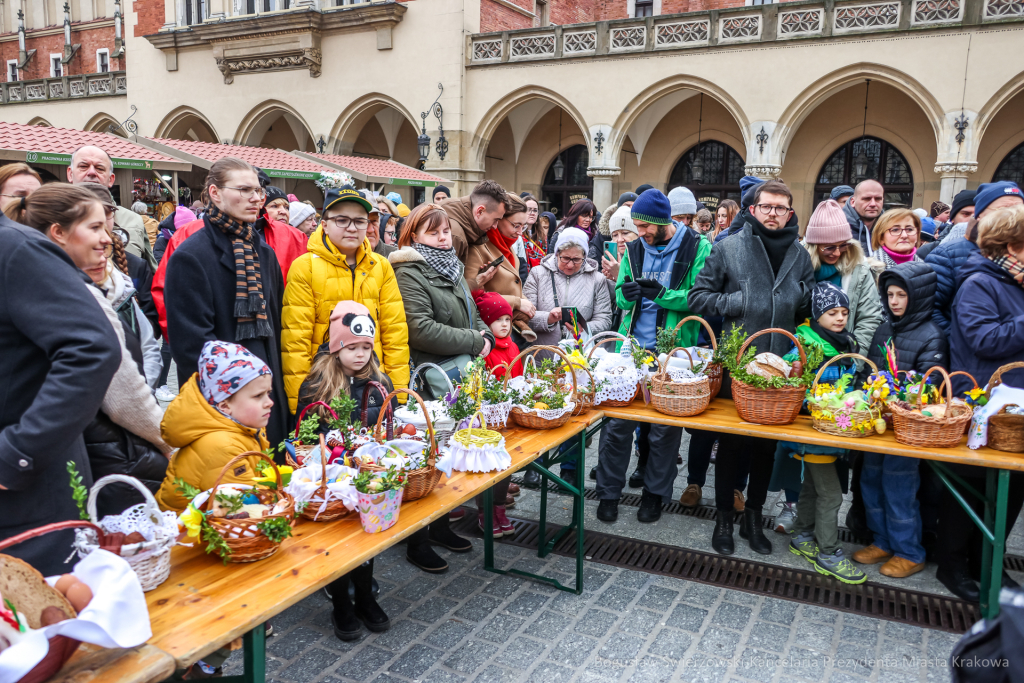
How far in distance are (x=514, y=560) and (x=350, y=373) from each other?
1.57 meters

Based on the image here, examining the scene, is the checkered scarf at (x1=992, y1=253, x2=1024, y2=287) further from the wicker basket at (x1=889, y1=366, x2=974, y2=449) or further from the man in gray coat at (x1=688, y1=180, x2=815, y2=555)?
the man in gray coat at (x1=688, y1=180, x2=815, y2=555)

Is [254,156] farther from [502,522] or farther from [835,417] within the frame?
[835,417]

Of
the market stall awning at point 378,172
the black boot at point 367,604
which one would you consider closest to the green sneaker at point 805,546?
the black boot at point 367,604

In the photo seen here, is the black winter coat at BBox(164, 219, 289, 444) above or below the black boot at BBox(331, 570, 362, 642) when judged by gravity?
above

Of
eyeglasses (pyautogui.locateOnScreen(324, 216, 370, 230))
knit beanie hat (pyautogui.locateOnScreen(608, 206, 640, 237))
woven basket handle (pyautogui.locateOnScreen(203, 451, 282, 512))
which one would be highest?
knit beanie hat (pyautogui.locateOnScreen(608, 206, 640, 237))

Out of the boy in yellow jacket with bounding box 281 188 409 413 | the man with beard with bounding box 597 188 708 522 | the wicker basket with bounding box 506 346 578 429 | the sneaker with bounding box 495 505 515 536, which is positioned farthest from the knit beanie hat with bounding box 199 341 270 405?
the man with beard with bounding box 597 188 708 522

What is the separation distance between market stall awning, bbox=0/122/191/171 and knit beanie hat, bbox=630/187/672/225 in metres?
9.03

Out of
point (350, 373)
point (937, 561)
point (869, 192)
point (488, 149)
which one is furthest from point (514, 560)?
point (488, 149)

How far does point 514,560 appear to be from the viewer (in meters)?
4.03

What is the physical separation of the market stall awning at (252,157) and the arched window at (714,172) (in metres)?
8.94

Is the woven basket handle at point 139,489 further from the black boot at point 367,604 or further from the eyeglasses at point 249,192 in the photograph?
the eyeglasses at point 249,192

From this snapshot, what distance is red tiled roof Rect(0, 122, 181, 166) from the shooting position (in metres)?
11.2

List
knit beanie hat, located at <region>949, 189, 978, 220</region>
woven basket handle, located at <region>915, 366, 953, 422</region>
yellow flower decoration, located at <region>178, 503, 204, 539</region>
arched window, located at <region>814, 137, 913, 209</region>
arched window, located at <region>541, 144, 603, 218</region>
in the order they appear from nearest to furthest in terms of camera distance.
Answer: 1. yellow flower decoration, located at <region>178, 503, 204, 539</region>
2. woven basket handle, located at <region>915, 366, 953, 422</region>
3. knit beanie hat, located at <region>949, 189, 978, 220</region>
4. arched window, located at <region>814, 137, 913, 209</region>
5. arched window, located at <region>541, 144, 603, 218</region>

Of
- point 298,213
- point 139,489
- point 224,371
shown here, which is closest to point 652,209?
point 298,213
